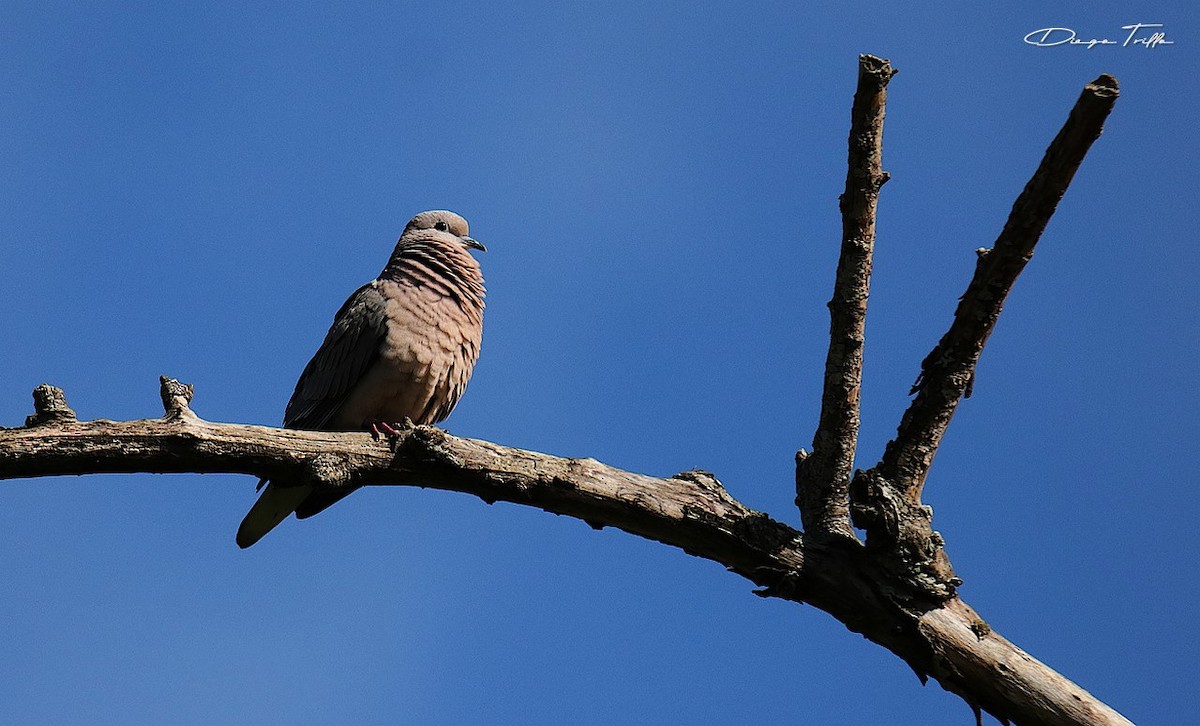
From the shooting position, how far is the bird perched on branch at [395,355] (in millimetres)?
5156

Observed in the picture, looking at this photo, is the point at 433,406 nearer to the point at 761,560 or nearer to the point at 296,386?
the point at 296,386

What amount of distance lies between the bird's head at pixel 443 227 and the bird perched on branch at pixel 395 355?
376 mm

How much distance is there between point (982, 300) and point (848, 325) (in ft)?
1.29

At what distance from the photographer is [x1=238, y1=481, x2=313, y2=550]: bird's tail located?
187 inches

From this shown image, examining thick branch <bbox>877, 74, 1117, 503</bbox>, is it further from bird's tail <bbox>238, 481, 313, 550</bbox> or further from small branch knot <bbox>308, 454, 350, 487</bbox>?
bird's tail <bbox>238, 481, 313, 550</bbox>

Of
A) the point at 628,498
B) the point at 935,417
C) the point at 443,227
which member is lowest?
the point at 628,498

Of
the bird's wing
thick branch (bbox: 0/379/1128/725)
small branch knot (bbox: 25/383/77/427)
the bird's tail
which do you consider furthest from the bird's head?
→ small branch knot (bbox: 25/383/77/427)

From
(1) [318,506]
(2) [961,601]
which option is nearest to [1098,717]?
(2) [961,601]

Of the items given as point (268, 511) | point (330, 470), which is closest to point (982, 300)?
point (330, 470)

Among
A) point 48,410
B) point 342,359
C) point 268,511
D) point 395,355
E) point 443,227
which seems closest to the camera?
point 48,410

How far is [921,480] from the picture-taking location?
11.1ft

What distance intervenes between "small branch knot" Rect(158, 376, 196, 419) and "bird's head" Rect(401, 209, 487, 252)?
8.80 ft

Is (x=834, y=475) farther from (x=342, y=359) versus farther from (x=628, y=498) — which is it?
(x=342, y=359)

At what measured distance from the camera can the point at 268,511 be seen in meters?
4.79
